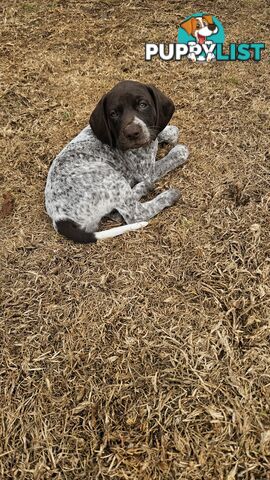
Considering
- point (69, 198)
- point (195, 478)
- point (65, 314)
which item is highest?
point (69, 198)

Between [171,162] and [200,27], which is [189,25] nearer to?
[200,27]

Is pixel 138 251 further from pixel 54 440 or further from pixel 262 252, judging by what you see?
pixel 54 440

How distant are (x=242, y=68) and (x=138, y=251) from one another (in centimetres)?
298

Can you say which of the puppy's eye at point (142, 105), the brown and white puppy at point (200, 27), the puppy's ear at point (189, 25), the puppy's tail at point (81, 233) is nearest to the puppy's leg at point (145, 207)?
the puppy's tail at point (81, 233)

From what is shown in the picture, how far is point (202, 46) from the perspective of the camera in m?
5.63

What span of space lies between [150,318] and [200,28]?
4293 millimetres

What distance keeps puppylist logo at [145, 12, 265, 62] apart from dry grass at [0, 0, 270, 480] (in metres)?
0.63

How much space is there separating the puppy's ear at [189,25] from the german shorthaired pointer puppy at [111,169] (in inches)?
95.9

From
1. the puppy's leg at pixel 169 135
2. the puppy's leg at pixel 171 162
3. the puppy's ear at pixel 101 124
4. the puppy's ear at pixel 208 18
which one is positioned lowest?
the puppy's leg at pixel 171 162

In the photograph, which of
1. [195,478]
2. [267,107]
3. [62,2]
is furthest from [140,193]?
[62,2]

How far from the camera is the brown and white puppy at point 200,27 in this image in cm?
577

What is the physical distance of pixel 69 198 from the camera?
374cm

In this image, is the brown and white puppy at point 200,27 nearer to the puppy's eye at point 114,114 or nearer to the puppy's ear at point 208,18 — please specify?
the puppy's ear at point 208,18

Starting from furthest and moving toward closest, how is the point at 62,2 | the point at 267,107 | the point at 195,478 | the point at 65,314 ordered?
the point at 62,2
the point at 267,107
the point at 65,314
the point at 195,478
